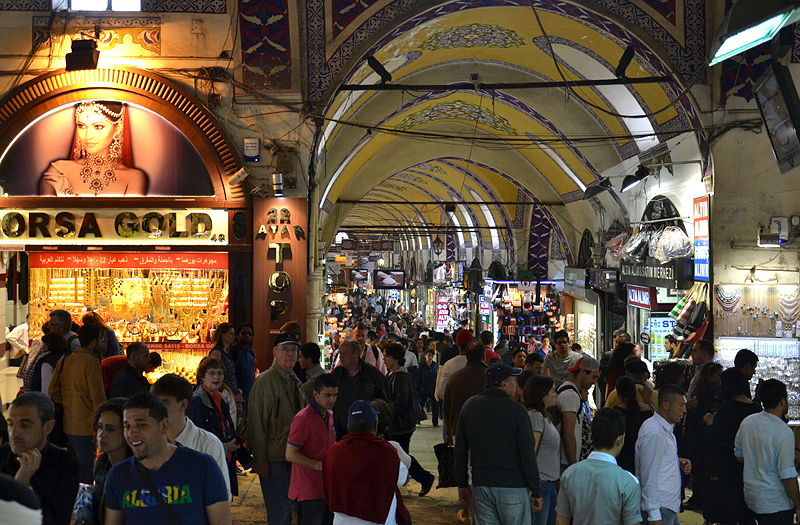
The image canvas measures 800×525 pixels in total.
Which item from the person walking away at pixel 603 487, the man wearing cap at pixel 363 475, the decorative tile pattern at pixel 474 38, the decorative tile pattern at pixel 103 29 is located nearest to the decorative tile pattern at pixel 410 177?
the decorative tile pattern at pixel 474 38

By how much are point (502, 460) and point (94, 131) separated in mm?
6295

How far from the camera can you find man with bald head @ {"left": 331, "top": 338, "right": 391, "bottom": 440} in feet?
19.5

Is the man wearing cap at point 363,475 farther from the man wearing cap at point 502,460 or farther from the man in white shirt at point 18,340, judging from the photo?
the man in white shirt at point 18,340

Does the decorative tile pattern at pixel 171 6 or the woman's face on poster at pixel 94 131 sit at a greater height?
the decorative tile pattern at pixel 171 6

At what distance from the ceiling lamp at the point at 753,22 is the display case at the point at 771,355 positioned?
16.9ft

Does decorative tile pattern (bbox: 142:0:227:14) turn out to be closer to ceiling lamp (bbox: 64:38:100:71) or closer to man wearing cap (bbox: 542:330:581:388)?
ceiling lamp (bbox: 64:38:100:71)

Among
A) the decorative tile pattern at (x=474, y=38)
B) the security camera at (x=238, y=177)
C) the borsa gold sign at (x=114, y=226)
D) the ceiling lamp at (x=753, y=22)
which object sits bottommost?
the borsa gold sign at (x=114, y=226)

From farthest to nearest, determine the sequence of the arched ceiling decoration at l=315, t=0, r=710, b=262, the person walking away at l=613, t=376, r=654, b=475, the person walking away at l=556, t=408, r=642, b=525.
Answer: the arched ceiling decoration at l=315, t=0, r=710, b=262, the person walking away at l=613, t=376, r=654, b=475, the person walking away at l=556, t=408, r=642, b=525

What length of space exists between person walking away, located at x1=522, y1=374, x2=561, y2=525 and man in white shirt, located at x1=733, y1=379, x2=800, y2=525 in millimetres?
1078

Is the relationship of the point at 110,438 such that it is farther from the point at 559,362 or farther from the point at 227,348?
the point at 559,362

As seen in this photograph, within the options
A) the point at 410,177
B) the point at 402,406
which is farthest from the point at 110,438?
the point at 410,177

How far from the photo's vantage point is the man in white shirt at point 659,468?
14.3 feet

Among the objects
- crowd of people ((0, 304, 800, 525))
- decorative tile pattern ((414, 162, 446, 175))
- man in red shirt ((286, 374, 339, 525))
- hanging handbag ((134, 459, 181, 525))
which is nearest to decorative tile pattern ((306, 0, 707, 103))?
crowd of people ((0, 304, 800, 525))

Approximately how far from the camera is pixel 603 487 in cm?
356
